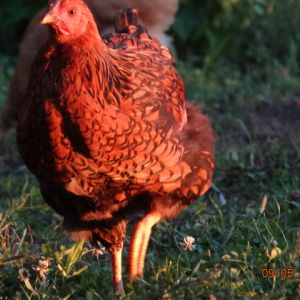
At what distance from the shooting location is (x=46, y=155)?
3988 mm

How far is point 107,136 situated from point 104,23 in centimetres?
400

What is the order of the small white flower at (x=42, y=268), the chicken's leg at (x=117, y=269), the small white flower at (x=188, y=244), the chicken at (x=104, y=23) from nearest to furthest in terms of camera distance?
the small white flower at (x=42, y=268) → the chicken's leg at (x=117, y=269) → the small white flower at (x=188, y=244) → the chicken at (x=104, y=23)

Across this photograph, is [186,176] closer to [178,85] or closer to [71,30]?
[178,85]

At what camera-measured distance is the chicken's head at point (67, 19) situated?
3.85 m

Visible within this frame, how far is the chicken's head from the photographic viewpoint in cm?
385

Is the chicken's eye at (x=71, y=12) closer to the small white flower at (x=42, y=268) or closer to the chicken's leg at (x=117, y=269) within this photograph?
the small white flower at (x=42, y=268)

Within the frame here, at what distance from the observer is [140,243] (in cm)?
450

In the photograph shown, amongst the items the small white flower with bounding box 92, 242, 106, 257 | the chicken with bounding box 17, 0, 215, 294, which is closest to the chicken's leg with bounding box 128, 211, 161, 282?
the chicken with bounding box 17, 0, 215, 294

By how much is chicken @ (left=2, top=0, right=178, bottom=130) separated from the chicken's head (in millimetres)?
3746

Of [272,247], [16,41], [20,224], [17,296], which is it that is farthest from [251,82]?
[17,296]

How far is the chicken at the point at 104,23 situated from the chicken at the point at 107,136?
302cm

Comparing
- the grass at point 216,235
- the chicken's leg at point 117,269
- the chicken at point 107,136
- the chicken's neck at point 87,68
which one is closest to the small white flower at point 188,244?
the grass at point 216,235

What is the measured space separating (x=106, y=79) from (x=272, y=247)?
1209mm
